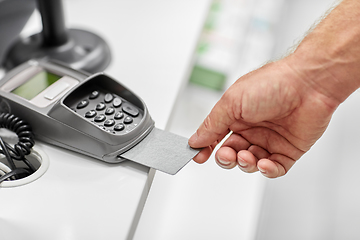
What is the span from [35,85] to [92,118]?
0.11 metres

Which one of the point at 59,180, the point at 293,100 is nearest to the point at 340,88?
the point at 293,100

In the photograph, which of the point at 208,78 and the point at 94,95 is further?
the point at 208,78

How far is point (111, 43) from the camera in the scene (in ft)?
2.43

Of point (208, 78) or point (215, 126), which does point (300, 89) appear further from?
point (208, 78)

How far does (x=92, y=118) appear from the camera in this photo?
1.53 ft

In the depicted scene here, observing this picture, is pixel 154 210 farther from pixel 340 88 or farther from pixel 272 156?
pixel 340 88

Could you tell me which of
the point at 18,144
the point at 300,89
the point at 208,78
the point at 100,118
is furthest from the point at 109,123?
the point at 208,78

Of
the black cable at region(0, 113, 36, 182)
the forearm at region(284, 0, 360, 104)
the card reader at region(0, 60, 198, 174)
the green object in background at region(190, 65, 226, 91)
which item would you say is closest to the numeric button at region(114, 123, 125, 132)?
the card reader at region(0, 60, 198, 174)

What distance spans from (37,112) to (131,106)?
0.40ft

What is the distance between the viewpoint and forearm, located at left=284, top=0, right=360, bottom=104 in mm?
481

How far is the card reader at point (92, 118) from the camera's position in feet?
1.48

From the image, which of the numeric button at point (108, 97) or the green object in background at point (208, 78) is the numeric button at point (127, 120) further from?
the green object in background at point (208, 78)

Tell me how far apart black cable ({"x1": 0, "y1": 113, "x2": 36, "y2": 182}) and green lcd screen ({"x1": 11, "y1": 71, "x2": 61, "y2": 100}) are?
1.3 inches

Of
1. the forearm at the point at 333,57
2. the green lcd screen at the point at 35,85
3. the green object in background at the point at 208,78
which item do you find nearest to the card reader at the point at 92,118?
the green lcd screen at the point at 35,85
